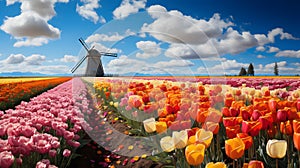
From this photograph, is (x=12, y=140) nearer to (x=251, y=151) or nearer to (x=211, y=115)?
(x=211, y=115)

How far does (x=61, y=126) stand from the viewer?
345 cm

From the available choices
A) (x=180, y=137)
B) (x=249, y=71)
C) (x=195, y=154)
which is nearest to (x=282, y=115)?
(x=180, y=137)

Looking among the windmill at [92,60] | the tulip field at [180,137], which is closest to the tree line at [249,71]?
the windmill at [92,60]

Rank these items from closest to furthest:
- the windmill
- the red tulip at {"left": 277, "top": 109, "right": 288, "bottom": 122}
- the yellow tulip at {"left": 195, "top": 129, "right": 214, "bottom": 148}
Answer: the yellow tulip at {"left": 195, "top": 129, "right": 214, "bottom": 148} → the red tulip at {"left": 277, "top": 109, "right": 288, "bottom": 122} → the windmill

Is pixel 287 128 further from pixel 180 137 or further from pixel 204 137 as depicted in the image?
pixel 180 137

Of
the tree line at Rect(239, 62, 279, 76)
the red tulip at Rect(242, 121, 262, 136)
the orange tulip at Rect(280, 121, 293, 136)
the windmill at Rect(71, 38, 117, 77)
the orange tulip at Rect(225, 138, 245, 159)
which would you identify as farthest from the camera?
the tree line at Rect(239, 62, 279, 76)

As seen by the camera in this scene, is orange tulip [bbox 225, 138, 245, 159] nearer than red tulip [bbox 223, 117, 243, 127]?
Yes

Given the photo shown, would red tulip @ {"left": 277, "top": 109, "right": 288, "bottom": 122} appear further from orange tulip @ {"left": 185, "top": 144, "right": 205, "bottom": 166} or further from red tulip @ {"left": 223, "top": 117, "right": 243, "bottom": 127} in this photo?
orange tulip @ {"left": 185, "top": 144, "right": 205, "bottom": 166}

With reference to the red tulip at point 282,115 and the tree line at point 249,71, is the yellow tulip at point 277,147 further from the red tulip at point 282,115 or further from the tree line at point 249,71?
the tree line at point 249,71

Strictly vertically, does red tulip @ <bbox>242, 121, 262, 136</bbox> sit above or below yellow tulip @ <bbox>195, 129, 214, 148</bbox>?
above

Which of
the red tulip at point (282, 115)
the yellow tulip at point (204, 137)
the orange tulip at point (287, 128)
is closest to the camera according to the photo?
the yellow tulip at point (204, 137)

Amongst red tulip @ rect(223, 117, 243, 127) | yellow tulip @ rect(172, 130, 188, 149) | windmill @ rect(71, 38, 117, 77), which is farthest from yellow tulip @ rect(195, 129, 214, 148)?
windmill @ rect(71, 38, 117, 77)

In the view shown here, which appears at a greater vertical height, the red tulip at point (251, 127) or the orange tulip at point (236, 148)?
the red tulip at point (251, 127)

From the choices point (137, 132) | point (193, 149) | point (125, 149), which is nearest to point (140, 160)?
point (125, 149)
